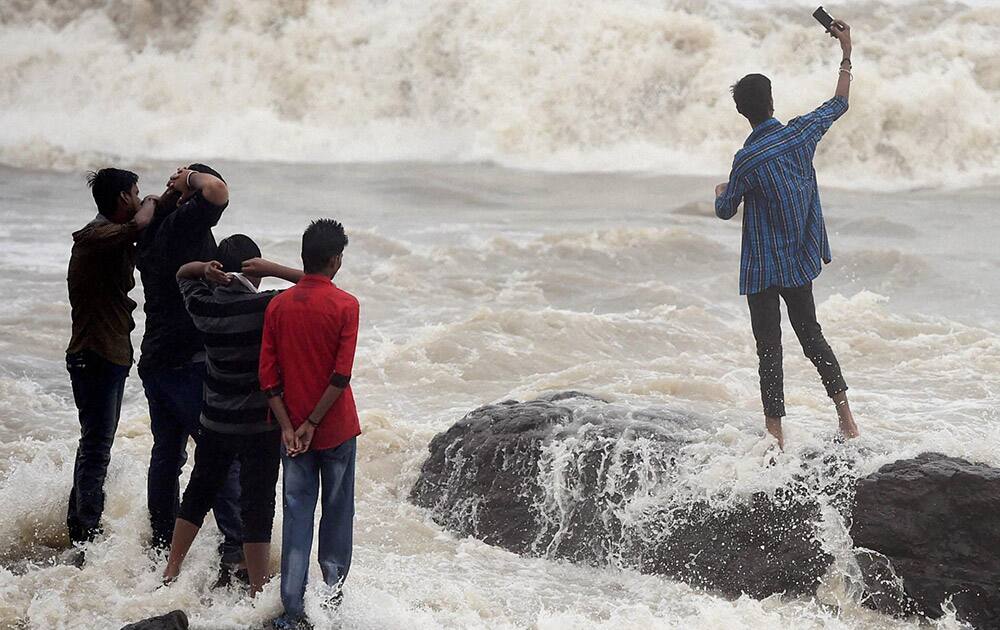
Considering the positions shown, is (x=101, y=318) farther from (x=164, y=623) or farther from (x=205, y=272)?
(x=164, y=623)

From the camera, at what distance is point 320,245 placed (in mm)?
3953

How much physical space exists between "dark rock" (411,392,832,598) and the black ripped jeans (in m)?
0.48

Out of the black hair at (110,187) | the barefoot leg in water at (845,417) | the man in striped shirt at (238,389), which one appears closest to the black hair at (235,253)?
the man in striped shirt at (238,389)

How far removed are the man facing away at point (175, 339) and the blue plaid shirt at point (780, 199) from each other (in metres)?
2.12

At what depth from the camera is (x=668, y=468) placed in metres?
5.36

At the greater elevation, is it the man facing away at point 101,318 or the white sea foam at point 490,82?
the white sea foam at point 490,82

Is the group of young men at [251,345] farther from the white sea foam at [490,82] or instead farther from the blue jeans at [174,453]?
Result: the white sea foam at [490,82]

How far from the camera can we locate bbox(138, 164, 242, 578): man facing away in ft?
14.3

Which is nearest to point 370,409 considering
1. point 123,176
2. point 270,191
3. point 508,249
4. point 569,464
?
point 569,464

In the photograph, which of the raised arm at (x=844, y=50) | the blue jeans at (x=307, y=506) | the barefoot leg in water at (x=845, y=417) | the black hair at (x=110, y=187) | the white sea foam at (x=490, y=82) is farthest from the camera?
the white sea foam at (x=490, y=82)

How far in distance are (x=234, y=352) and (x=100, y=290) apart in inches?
39.4

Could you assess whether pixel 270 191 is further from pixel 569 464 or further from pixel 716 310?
pixel 569 464

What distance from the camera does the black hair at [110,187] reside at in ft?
15.4

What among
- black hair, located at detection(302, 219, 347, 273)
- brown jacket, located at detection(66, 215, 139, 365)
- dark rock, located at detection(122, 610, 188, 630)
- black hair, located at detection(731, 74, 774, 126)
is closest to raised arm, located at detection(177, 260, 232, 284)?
black hair, located at detection(302, 219, 347, 273)
